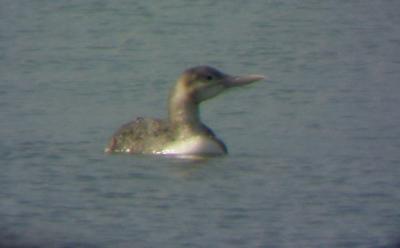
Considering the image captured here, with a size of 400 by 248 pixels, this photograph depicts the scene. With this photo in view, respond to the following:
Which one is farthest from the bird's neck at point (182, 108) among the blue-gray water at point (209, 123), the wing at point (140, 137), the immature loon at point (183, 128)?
the blue-gray water at point (209, 123)

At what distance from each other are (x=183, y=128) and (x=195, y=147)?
222 millimetres

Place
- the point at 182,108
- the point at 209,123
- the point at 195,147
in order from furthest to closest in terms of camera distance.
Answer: the point at 209,123
the point at 182,108
the point at 195,147

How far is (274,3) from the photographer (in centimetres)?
2273

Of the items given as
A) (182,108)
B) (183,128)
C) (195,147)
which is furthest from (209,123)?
(195,147)

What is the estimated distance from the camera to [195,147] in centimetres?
1595

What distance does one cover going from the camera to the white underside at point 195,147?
15734mm

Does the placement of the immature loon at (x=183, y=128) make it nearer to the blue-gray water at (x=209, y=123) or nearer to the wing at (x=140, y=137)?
the wing at (x=140, y=137)

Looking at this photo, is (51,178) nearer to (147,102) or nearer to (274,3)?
(147,102)

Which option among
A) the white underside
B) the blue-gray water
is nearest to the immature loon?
the white underside

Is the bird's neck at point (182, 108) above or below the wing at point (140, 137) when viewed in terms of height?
above

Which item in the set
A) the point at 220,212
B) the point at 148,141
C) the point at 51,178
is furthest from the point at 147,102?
the point at 220,212

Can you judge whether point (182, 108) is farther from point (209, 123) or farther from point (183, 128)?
point (209, 123)

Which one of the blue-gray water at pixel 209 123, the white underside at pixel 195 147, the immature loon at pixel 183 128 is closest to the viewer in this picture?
the blue-gray water at pixel 209 123

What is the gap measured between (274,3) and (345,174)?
812cm
